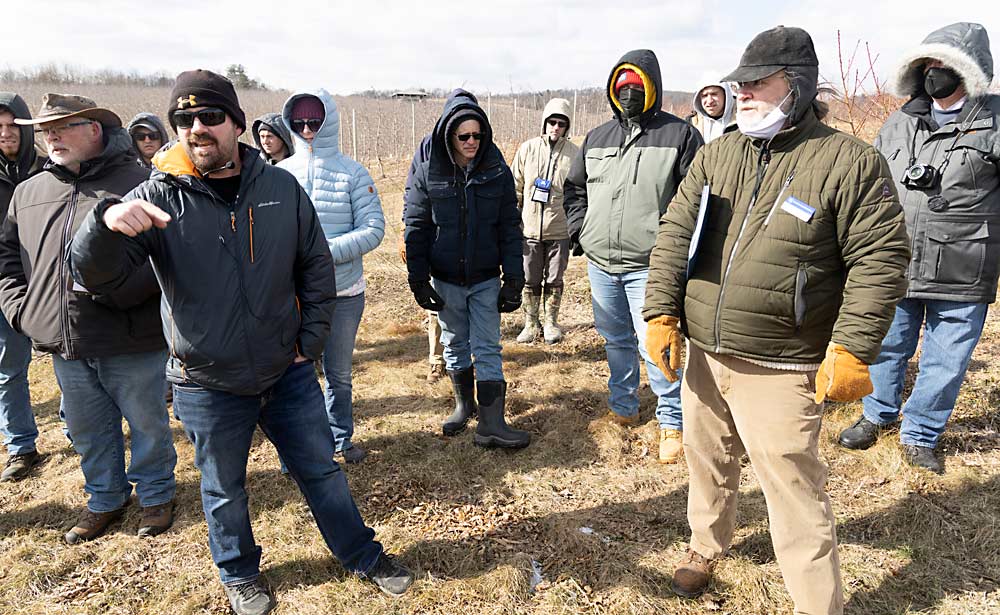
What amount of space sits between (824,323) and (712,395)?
550mm

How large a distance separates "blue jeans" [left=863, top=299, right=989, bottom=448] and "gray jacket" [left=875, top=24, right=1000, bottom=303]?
148 millimetres

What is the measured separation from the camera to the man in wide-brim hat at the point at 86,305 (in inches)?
112

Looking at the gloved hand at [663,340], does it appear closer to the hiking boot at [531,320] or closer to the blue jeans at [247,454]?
the blue jeans at [247,454]

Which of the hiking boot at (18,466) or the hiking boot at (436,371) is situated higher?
the hiking boot at (436,371)

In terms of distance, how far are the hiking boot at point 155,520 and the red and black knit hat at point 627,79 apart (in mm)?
3592

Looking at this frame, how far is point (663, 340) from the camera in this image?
2473 mm

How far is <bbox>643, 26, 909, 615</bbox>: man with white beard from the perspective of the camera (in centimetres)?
202

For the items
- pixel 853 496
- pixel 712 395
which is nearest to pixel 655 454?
pixel 853 496

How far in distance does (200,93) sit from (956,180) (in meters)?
3.72

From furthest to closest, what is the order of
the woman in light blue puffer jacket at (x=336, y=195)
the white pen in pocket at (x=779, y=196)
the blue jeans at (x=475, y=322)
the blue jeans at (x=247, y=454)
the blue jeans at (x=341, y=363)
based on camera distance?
the blue jeans at (x=475, y=322)
the blue jeans at (x=341, y=363)
the woman in light blue puffer jacket at (x=336, y=195)
the blue jeans at (x=247, y=454)
the white pen in pocket at (x=779, y=196)

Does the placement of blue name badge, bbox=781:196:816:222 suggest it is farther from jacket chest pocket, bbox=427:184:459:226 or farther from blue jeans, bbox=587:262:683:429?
jacket chest pocket, bbox=427:184:459:226

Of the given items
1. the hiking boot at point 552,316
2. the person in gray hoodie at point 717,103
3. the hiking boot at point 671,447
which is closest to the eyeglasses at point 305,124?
the hiking boot at point 671,447

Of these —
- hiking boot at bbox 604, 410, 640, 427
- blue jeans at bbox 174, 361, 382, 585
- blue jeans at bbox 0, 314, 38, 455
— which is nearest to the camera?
blue jeans at bbox 174, 361, 382, 585

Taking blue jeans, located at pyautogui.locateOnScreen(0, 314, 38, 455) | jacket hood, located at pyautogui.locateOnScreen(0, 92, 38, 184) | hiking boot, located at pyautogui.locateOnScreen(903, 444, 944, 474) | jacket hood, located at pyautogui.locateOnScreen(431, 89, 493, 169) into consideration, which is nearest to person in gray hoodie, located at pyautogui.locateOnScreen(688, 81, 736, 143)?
jacket hood, located at pyautogui.locateOnScreen(431, 89, 493, 169)
